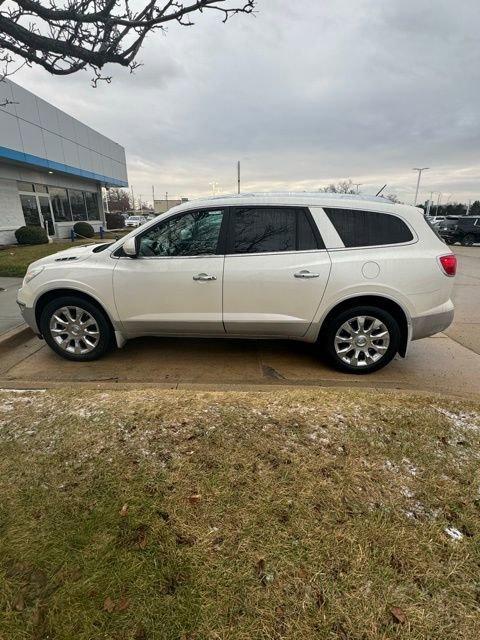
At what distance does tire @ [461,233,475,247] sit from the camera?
22470 millimetres

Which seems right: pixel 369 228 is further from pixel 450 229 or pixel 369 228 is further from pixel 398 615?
pixel 450 229

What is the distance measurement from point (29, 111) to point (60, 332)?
17.4 meters

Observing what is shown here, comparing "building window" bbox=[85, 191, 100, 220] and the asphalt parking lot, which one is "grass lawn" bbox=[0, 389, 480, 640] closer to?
the asphalt parking lot

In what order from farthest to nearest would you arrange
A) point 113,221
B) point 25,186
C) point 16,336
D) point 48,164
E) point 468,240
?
point 113,221
point 468,240
point 25,186
point 48,164
point 16,336

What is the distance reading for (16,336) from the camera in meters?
4.74

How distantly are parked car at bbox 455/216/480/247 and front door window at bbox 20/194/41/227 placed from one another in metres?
24.8

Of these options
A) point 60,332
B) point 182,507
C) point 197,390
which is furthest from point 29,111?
point 182,507

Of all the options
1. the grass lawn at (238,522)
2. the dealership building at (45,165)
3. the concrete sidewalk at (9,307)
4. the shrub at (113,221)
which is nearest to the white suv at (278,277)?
the grass lawn at (238,522)

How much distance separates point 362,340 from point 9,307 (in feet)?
18.8

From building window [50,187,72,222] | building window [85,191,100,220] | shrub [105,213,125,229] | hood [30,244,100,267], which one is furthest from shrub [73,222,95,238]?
hood [30,244,100,267]

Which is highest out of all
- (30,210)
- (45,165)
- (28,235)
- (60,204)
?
(45,165)

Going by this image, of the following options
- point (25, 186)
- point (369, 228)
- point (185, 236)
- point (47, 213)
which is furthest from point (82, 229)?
point (369, 228)

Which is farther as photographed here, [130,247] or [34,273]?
[34,273]

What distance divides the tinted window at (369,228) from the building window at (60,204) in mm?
21201
